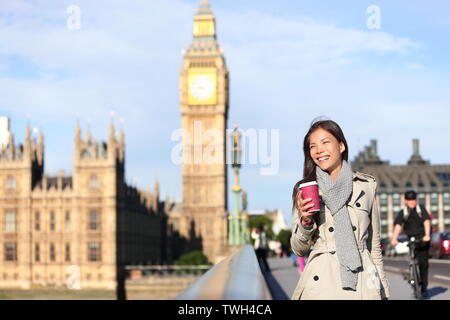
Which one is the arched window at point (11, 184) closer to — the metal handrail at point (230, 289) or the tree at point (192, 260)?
the tree at point (192, 260)

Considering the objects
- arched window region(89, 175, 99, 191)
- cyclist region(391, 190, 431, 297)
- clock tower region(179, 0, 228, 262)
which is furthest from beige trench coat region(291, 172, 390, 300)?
clock tower region(179, 0, 228, 262)

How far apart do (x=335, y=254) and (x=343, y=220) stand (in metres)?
0.14

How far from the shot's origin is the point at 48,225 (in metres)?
79.8

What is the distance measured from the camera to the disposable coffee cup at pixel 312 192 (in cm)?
350

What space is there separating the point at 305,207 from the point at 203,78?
11268cm

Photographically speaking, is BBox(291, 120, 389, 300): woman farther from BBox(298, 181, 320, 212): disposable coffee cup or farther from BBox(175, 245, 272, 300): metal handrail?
BBox(175, 245, 272, 300): metal handrail

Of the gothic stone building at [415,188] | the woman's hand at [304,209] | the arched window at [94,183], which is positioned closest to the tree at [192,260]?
the arched window at [94,183]

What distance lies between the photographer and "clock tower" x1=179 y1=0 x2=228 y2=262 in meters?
111

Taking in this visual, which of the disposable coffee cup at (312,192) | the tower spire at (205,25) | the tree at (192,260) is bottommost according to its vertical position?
the tree at (192,260)

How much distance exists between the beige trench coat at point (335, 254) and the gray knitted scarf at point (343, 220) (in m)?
0.05

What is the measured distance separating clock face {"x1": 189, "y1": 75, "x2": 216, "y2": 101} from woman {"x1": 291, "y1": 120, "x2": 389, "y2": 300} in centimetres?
11161

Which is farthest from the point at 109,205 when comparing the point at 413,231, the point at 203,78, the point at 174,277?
the point at 413,231

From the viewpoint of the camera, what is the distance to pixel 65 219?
262ft

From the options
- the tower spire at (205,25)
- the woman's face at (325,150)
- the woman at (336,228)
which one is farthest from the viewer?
the tower spire at (205,25)
